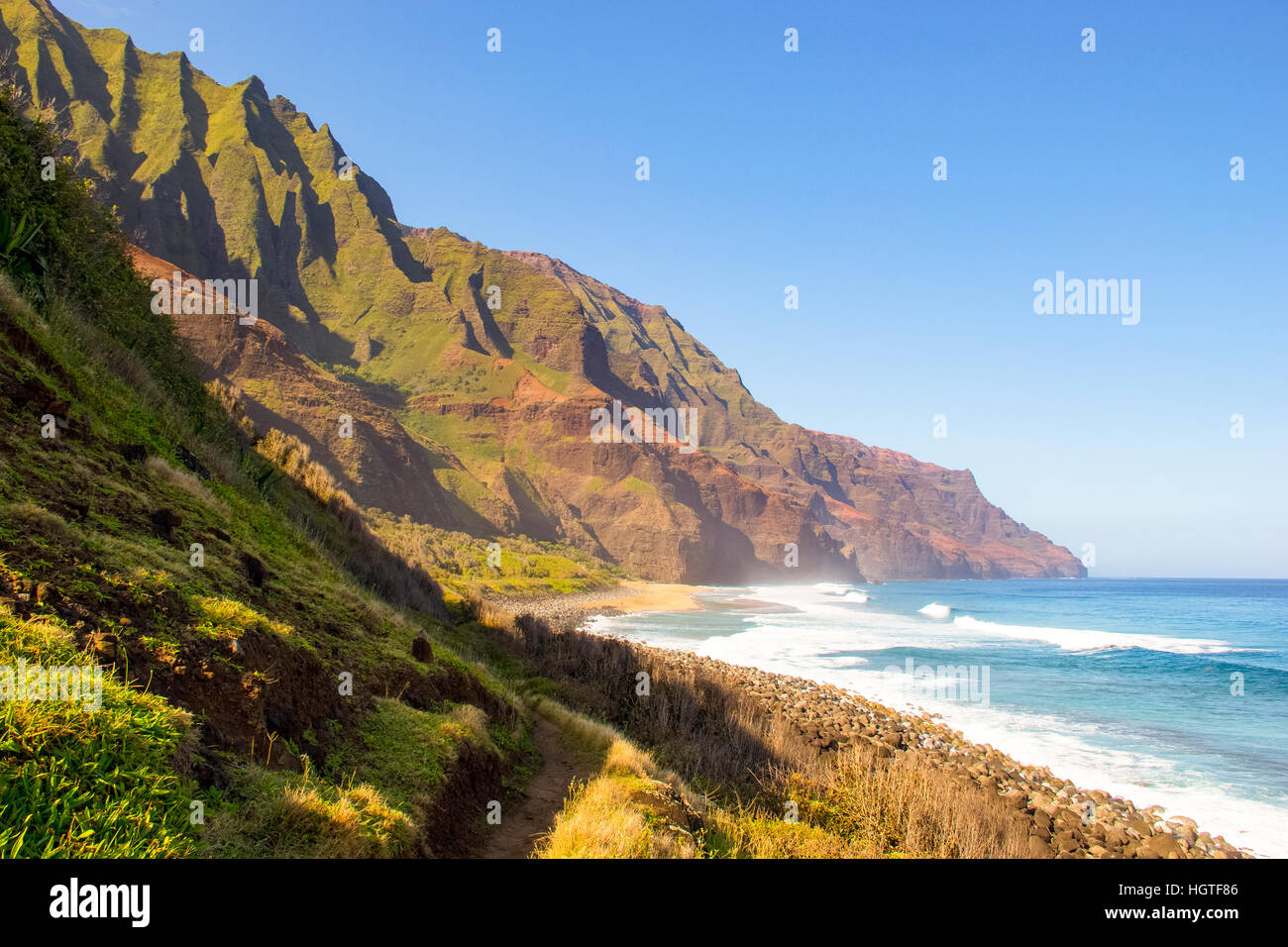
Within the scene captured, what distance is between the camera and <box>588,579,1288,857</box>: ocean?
61.5ft

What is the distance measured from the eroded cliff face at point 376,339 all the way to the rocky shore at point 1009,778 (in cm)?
5961

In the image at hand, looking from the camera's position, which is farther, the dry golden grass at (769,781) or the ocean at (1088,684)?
the ocean at (1088,684)

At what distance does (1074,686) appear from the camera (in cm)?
3281

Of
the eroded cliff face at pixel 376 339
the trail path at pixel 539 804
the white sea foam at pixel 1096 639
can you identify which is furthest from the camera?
the eroded cliff face at pixel 376 339

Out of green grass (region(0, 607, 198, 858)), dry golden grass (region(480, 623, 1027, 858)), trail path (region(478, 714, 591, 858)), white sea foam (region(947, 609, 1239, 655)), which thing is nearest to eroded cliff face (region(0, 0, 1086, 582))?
white sea foam (region(947, 609, 1239, 655))

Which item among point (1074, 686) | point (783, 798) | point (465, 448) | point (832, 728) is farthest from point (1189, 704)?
point (465, 448)

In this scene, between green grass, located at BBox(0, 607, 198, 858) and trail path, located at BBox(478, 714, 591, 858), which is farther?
trail path, located at BBox(478, 714, 591, 858)

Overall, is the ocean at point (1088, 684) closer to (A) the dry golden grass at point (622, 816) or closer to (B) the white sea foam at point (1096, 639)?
(B) the white sea foam at point (1096, 639)

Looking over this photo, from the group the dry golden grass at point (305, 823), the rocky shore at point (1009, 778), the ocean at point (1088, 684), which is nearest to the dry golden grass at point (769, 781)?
the rocky shore at point (1009, 778)

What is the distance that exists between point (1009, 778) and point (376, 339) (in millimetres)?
132459

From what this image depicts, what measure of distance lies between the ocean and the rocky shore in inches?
52.2

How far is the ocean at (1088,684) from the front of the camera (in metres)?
18.7

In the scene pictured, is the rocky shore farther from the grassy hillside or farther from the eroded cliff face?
the eroded cliff face
